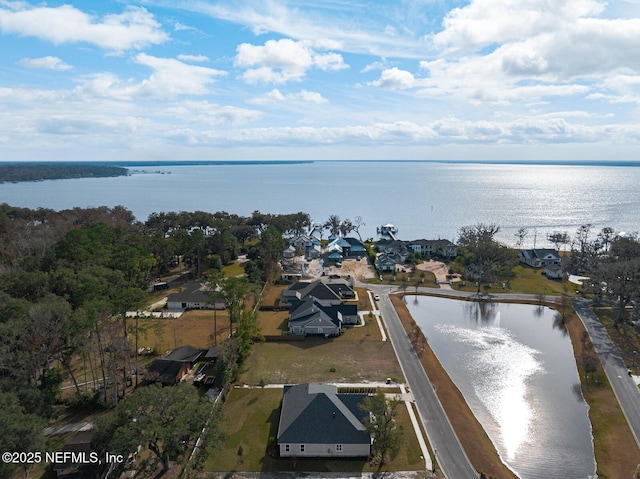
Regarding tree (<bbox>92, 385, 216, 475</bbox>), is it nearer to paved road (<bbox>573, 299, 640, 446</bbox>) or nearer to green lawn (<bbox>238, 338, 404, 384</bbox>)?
green lawn (<bbox>238, 338, 404, 384</bbox>)

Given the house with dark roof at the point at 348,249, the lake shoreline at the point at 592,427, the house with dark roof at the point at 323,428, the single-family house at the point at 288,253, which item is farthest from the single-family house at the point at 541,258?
the house with dark roof at the point at 323,428

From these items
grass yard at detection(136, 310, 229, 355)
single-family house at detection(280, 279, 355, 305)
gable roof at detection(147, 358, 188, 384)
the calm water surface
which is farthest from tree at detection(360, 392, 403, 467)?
single-family house at detection(280, 279, 355, 305)

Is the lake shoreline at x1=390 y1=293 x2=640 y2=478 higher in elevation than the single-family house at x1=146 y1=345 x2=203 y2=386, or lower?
lower

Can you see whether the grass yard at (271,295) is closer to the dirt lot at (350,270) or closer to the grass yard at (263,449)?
the dirt lot at (350,270)

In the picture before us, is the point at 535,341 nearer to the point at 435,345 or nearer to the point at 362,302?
the point at 435,345

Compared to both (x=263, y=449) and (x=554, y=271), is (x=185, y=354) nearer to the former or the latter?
(x=263, y=449)

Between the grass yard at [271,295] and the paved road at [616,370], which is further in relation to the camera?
the grass yard at [271,295]
